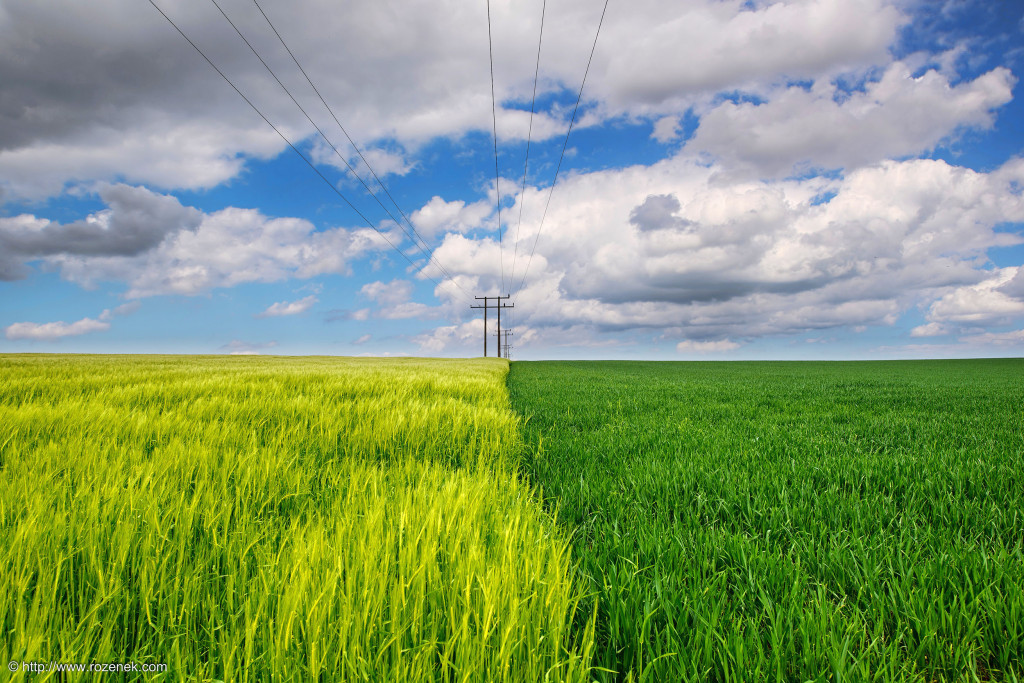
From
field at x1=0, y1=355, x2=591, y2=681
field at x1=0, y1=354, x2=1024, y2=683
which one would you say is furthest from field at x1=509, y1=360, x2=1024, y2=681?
field at x1=0, y1=355, x2=591, y2=681

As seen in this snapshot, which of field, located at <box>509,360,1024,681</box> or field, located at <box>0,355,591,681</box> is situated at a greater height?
field, located at <box>0,355,591,681</box>

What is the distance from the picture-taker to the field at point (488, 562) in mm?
1305

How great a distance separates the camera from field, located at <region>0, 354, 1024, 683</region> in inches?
51.4

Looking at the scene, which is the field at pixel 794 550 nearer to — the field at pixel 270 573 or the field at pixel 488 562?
the field at pixel 488 562

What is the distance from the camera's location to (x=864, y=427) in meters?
6.38

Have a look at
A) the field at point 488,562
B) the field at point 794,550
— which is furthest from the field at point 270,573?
the field at point 794,550

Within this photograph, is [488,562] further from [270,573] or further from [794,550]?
[794,550]

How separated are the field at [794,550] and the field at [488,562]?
2 cm

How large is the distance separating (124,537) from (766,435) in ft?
19.9

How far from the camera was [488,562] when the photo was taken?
1672 millimetres

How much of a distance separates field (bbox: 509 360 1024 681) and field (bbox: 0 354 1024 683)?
15 millimetres

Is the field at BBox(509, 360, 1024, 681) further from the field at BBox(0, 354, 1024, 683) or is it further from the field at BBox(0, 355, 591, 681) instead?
the field at BBox(0, 355, 591, 681)

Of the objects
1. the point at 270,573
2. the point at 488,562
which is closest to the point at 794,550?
the point at 488,562

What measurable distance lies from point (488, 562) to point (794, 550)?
1784mm
